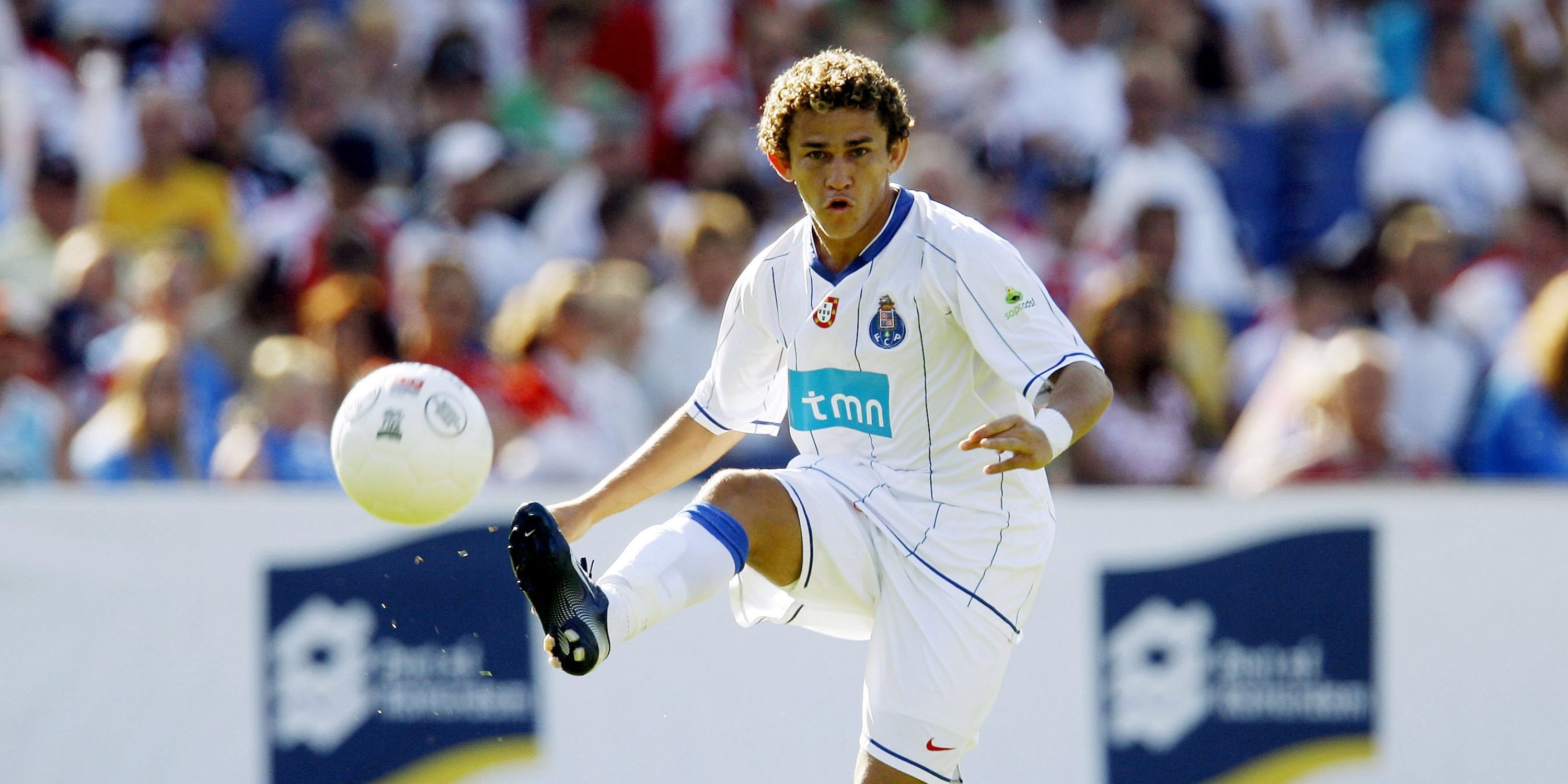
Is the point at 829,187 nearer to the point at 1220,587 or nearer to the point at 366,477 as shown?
the point at 366,477

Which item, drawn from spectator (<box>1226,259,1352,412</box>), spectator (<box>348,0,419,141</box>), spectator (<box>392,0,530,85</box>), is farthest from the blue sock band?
spectator (<box>392,0,530,85</box>)

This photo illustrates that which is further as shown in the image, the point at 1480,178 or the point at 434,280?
the point at 1480,178

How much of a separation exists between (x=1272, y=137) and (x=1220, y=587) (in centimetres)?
410

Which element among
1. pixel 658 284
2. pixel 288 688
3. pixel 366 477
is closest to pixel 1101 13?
pixel 658 284

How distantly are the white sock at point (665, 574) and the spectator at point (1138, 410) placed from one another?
12.3 feet

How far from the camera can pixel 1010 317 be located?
470 centimetres

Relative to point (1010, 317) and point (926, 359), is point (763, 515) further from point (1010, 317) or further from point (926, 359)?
point (1010, 317)

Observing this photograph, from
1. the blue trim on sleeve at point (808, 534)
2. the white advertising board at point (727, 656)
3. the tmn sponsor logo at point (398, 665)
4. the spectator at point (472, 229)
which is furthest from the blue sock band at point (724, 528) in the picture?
the spectator at point (472, 229)

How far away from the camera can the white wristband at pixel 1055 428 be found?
4332 millimetres

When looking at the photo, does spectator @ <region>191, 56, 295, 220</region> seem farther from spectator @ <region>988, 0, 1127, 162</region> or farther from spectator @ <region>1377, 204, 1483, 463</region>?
spectator @ <region>1377, 204, 1483, 463</region>

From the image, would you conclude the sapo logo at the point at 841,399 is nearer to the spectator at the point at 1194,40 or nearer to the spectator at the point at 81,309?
the spectator at the point at 81,309

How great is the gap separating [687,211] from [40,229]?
3298mm

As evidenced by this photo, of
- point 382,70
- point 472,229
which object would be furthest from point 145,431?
point 382,70

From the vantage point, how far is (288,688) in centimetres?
725
